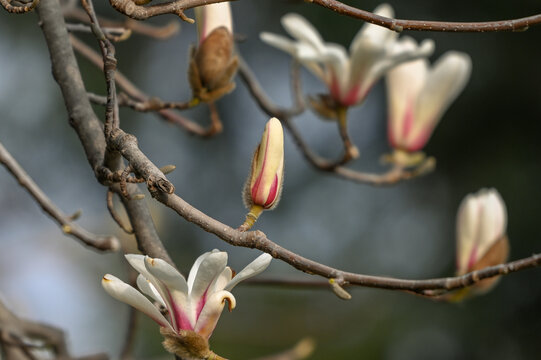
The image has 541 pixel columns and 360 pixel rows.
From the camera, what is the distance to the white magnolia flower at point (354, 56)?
91cm

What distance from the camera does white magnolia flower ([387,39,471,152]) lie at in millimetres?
1009

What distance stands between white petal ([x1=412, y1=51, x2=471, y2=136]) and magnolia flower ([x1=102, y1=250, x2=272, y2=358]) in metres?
0.63

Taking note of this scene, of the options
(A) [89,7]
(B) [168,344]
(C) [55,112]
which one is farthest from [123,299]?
(C) [55,112]

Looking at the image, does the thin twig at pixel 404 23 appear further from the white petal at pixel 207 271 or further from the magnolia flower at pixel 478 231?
the magnolia flower at pixel 478 231

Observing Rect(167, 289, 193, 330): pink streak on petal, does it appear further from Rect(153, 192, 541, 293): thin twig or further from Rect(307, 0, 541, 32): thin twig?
Rect(307, 0, 541, 32): thin twig

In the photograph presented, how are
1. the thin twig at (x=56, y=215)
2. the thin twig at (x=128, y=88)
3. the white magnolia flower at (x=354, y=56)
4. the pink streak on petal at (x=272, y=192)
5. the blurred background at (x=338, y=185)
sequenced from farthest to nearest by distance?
the blurred background at (x=338, y=185) → the white magnolia flower at (x=354, y=56) → the thin twig at (x=128, y=88) → the thin twig at (x=56, y=215) → the pink streak on petal at (x=272, y=192)

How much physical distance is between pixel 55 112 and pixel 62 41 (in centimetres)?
261

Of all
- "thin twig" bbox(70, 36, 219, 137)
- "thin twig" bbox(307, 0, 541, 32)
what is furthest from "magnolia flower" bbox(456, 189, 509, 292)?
"thin twig" bbox(307, 0, 541, 32)

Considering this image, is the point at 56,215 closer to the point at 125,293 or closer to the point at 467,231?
the point at 125,293

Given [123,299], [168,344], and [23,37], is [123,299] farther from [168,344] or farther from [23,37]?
[23,37]

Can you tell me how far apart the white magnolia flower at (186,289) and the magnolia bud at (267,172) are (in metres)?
0.04

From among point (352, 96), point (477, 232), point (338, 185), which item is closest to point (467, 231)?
point (477, 232)

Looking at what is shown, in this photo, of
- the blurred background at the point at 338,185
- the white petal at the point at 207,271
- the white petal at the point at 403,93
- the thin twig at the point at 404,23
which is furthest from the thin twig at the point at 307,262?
the blurred background at the point at 338,185

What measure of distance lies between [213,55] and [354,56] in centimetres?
32
